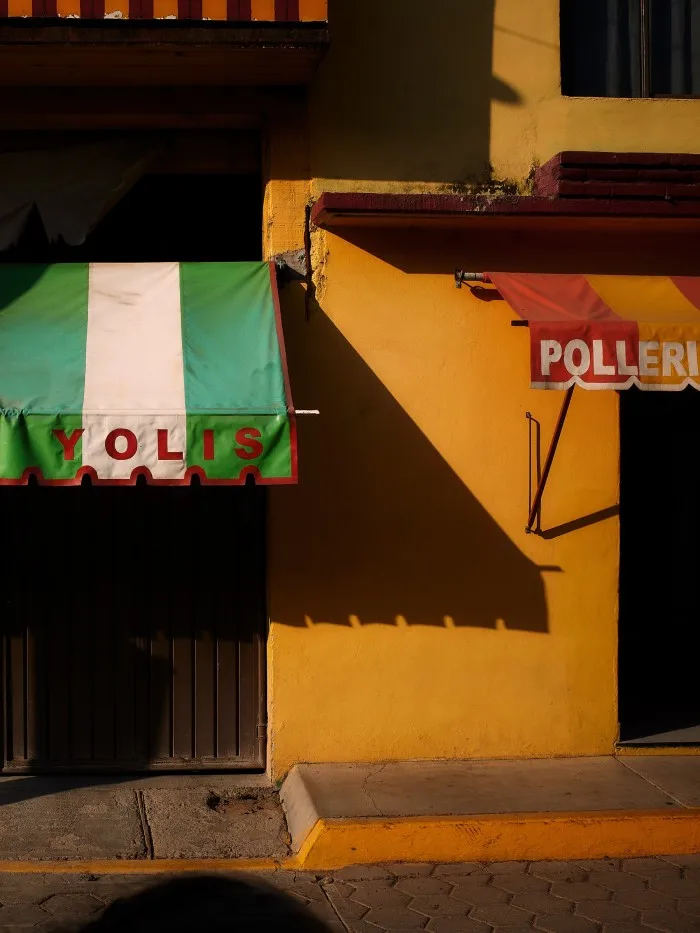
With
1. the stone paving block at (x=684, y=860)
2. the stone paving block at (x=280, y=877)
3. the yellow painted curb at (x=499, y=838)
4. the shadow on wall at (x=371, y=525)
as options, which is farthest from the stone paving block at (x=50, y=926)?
the stone paving block at (x=684, y=860)

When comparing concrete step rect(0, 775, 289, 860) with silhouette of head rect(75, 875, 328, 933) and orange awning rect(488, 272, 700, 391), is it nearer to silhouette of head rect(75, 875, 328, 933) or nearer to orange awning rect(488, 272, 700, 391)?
orange awning rect(488, 272, 700, 391)

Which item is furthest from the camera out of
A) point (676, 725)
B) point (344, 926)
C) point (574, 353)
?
point (676, 725)

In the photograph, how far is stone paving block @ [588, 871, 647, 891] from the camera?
5750mm

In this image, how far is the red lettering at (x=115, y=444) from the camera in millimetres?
5926

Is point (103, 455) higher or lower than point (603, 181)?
lower

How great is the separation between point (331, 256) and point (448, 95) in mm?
1337

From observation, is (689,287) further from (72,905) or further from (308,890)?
(72,905)

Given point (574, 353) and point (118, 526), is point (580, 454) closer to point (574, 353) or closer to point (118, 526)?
point (574, 353)

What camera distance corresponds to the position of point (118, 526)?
748 centimetres

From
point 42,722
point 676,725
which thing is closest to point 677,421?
point 676,725

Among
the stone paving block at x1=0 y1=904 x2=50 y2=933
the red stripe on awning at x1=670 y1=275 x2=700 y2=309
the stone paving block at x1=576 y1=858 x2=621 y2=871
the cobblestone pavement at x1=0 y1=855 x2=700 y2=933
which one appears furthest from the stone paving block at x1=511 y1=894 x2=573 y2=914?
the red stripe on awning at x1=670 y1=275 x2=700 y2=309

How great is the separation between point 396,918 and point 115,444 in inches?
108

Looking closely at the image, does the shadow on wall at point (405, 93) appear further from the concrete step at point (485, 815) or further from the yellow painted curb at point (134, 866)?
the yellow painted curb at point (134, 866)

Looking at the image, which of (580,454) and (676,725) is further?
(676,725)
